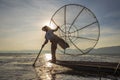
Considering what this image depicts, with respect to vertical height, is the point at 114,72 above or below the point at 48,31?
below

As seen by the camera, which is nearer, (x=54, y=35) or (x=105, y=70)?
(x=105, y=70)

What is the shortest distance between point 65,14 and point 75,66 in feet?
10.8

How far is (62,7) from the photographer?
16328mm

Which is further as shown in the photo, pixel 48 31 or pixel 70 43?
pixel 48 31

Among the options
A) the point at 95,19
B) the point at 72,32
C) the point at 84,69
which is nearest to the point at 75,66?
the point at 84,69

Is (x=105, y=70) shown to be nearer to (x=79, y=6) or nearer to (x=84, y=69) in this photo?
(x=84, y=69)

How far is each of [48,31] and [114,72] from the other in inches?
273

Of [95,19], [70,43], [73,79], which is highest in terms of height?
[95,19]

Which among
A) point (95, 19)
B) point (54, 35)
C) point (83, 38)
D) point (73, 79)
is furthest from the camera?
point (54, 35)

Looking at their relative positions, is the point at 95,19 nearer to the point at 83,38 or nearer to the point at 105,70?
the point at 83,38

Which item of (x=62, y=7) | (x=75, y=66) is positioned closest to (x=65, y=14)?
(x=62, y=7)

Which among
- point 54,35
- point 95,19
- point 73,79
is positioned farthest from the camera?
point 54,35

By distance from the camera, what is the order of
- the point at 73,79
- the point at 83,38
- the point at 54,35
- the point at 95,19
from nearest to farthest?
the point at 73,79
the point at 95,19
the point at 83,38
the point at 54,35

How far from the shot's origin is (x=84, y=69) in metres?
15.3
